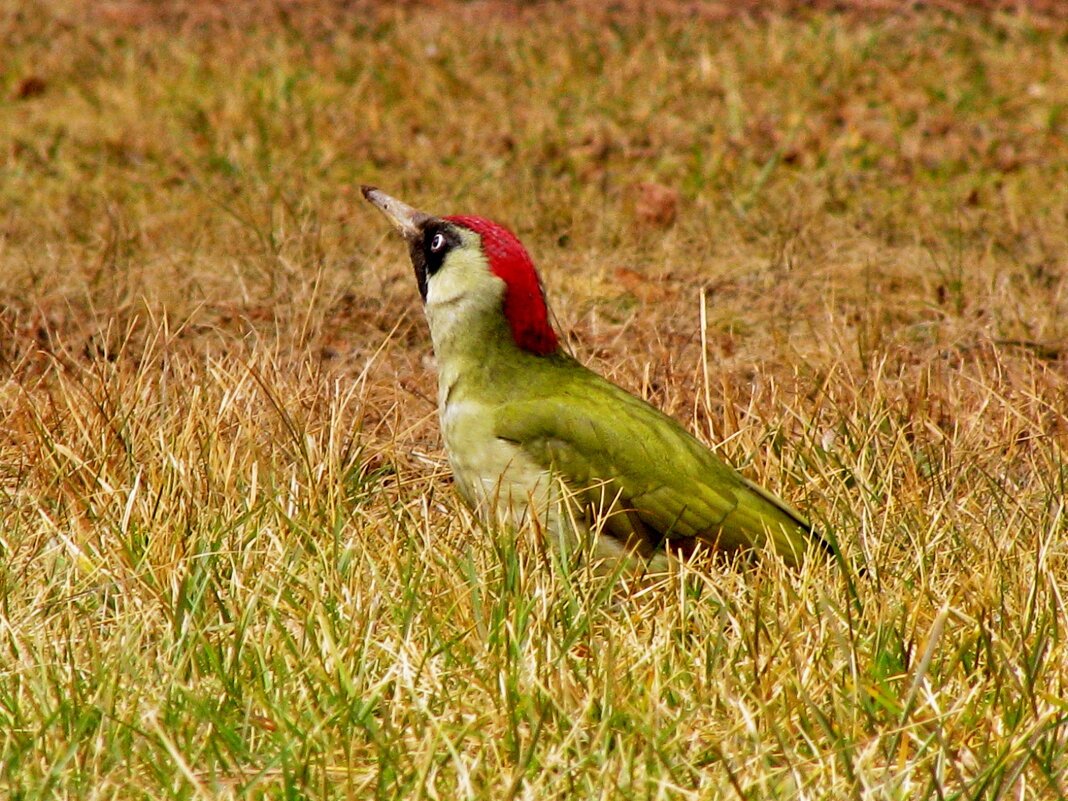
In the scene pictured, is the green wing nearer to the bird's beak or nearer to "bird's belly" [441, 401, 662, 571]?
"bird's belly" [441, 401, 662, 571]

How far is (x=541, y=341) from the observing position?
156 inches

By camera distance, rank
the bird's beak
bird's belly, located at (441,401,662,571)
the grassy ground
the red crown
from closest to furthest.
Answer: the grassy ground → bird's belly, located at (441,401,662,571) → the red crown → the bird's beak

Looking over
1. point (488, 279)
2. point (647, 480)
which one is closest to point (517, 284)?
point (488, 279)

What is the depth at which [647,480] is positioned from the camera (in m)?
3.75

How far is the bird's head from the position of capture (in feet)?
12.9

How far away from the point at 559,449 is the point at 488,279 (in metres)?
0.46

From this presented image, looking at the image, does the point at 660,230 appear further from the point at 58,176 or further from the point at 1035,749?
the point at 1035,749

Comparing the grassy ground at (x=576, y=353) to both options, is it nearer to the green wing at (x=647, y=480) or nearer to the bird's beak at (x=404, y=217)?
the green wing at (x=647, y=480)

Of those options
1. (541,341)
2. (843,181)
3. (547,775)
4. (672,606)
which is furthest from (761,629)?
(843,181)

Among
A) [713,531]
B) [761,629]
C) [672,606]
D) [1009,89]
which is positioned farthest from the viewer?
[1009,89]

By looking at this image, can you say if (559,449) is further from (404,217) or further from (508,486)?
(404,217)

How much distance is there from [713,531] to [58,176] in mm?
4189

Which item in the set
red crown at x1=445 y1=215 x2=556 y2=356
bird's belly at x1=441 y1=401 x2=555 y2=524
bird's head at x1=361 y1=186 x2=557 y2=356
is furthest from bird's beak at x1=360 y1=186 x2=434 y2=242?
bird's belly at x1=441 y1=401 x2=555 y2=524

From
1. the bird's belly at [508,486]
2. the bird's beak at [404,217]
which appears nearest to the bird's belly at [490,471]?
the bird's belly at [508,486]
